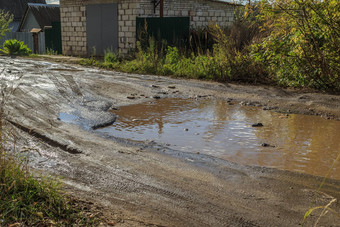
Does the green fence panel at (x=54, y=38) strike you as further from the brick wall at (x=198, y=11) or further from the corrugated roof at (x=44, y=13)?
the brick wall at (x=198, y=11)

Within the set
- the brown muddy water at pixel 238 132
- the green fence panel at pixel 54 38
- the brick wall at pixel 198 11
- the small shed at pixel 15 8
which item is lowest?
the brown muddy water at pixel 238 132

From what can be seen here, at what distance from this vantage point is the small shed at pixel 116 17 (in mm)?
17016

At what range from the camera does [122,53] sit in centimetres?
1759

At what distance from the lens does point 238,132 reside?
243 inches

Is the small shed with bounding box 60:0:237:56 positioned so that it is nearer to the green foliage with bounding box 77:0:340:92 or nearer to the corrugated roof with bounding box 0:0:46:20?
the green foliage with bounding box 77:0:340:92

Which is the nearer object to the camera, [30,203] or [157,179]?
[30,203]

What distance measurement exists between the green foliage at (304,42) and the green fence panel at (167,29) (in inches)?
298

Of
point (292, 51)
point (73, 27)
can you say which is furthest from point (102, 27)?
point (292, 51)

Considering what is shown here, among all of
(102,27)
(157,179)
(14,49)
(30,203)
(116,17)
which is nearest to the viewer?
(30,203)

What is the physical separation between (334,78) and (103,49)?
12700mm

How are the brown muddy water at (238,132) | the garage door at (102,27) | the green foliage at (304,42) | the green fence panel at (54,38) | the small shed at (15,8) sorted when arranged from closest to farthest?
the brown muddy water at (238,132), the green foliage at (304,42), the garage door at (102,27), the green fence panel at (54,38), the small shed at (15,8)

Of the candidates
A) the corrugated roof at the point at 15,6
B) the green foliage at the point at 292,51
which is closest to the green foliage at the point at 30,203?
the green foliage at the point at 292,51

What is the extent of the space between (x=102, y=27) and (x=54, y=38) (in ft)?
20.4

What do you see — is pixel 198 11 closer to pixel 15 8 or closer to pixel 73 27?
pixel 73 27
